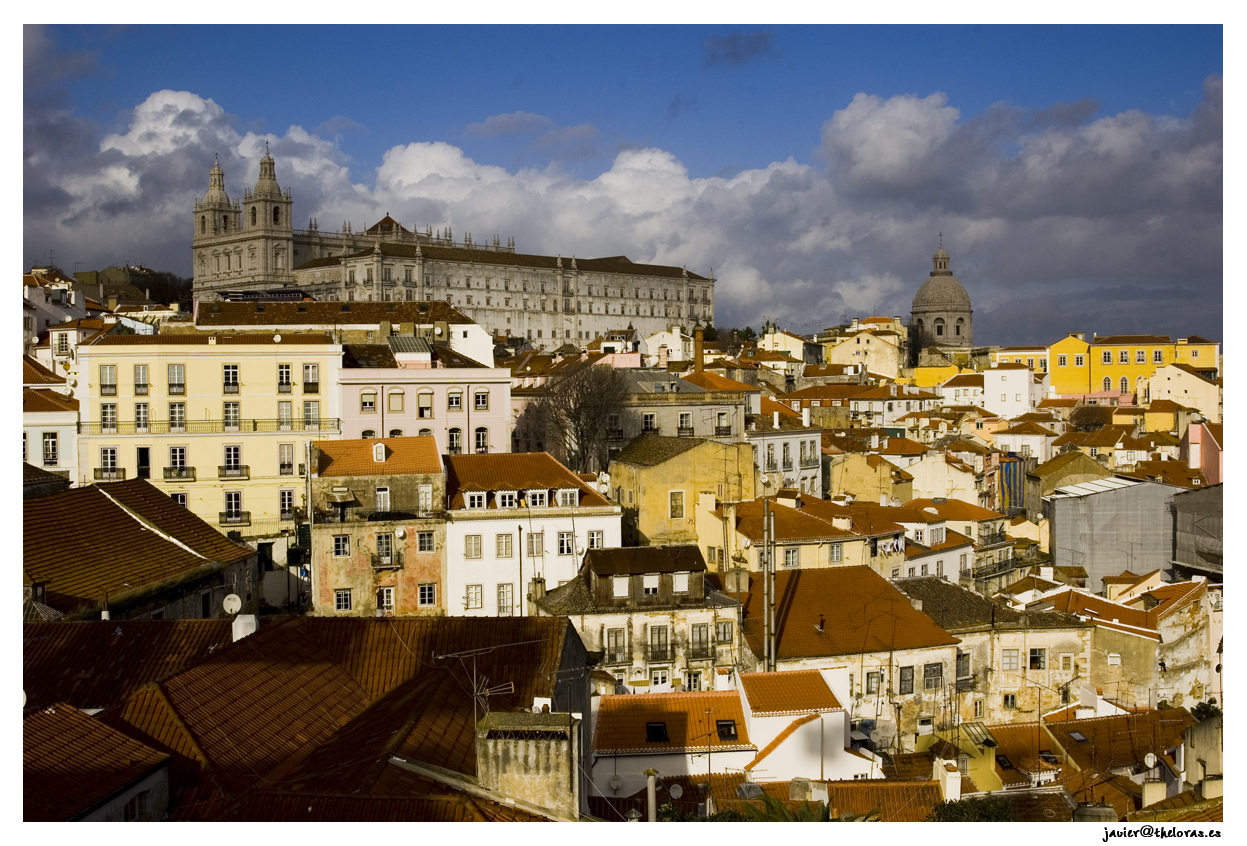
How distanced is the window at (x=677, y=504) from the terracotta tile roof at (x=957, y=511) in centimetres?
734

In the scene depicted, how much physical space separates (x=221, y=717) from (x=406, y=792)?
3173 millimetres

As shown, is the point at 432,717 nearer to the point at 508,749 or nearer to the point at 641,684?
the point at 508,749

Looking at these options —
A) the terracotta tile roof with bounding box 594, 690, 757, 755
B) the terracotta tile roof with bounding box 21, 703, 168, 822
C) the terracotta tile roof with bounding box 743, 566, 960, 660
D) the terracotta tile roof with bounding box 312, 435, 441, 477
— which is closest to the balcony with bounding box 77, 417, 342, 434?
the terracotta tile roof with bounding box 312, 435, 441, 477

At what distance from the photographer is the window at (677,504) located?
28.6m

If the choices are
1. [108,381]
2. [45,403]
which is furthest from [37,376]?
[108,381]

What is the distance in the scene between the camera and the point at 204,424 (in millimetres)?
29734

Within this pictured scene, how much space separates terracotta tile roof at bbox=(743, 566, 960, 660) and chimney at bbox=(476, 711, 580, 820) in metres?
12.4

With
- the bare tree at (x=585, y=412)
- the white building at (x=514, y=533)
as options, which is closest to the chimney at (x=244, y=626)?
the white building at (x=514, y=533)

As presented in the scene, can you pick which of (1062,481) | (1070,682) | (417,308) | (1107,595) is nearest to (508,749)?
(1070,682)

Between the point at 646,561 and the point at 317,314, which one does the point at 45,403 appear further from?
the point at 646,561

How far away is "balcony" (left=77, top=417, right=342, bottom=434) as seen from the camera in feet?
95.9

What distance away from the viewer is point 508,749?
8.03 metres

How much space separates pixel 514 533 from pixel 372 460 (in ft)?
11.3

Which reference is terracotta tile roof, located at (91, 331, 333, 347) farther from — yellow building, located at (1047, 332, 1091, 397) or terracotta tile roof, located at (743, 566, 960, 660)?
yellow building, located at (1047, 332, 1091, 397)
